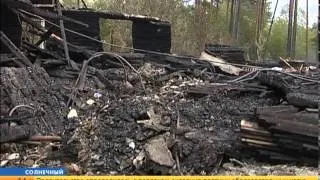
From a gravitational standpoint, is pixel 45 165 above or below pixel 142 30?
below

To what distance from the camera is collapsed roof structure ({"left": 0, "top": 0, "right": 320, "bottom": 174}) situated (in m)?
4.32

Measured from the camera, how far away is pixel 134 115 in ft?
16.1

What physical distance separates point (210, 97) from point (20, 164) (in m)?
2.40

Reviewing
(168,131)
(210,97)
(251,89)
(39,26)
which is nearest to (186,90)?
(210,97)

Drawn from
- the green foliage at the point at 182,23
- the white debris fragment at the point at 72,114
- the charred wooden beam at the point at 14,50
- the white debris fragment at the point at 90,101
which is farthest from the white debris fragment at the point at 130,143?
the green foliage at the point at 182,23

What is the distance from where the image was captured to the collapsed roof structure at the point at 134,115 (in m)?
4.32

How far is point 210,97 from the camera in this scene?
18.7 ft

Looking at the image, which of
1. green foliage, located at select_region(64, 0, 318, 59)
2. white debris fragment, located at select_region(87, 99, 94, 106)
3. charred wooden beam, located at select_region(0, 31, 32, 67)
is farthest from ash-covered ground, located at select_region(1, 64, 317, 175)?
green foliage, located at select_region(64, 0, 318, 59)

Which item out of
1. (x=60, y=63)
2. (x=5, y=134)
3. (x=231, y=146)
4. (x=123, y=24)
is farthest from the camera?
(x=123, y=24)

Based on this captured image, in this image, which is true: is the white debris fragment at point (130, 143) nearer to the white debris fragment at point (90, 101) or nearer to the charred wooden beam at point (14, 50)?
the white debris fragment at point (90, 101)

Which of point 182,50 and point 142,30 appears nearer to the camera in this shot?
point 142,30

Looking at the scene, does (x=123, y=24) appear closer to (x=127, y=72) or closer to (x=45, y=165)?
(x=127, y=72)

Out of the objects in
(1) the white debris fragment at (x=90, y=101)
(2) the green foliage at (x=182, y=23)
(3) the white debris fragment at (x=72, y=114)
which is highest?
(2) the green foliage at (x=182, y=23)

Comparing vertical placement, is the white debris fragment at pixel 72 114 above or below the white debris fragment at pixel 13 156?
above
